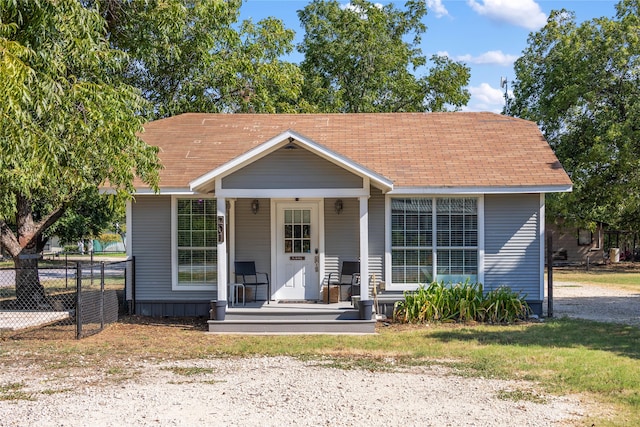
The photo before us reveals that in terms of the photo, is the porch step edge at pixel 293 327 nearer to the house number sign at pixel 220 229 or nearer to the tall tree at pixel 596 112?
the house number sign at pixel 220 229

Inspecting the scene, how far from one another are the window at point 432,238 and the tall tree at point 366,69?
626 inches

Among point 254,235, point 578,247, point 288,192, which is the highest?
point 288,192

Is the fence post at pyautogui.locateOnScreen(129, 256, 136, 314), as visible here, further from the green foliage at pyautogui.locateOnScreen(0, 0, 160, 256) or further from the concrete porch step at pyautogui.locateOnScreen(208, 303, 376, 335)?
the concrete porch step at pyautogui.locateOnScreen(208, 303, 376, 335)

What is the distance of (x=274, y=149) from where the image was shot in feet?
44.0

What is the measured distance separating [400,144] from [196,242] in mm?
5299

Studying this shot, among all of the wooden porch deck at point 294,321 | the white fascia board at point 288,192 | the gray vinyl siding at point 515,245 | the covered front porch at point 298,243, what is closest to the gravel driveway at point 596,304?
the gray vinyl siding at point 515,245

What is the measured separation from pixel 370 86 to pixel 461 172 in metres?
16.9

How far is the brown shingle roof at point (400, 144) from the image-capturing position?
1476cm

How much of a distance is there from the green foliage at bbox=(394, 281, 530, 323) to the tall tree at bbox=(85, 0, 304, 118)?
9.19 meters

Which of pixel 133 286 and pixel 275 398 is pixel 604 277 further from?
pixel 275 398

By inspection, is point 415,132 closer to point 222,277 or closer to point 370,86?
point 222,277

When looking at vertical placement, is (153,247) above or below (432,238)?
below

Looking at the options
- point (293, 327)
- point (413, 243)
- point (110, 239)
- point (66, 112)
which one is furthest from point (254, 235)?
point (110, 239)

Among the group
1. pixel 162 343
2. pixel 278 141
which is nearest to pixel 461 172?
pixel 278 141
